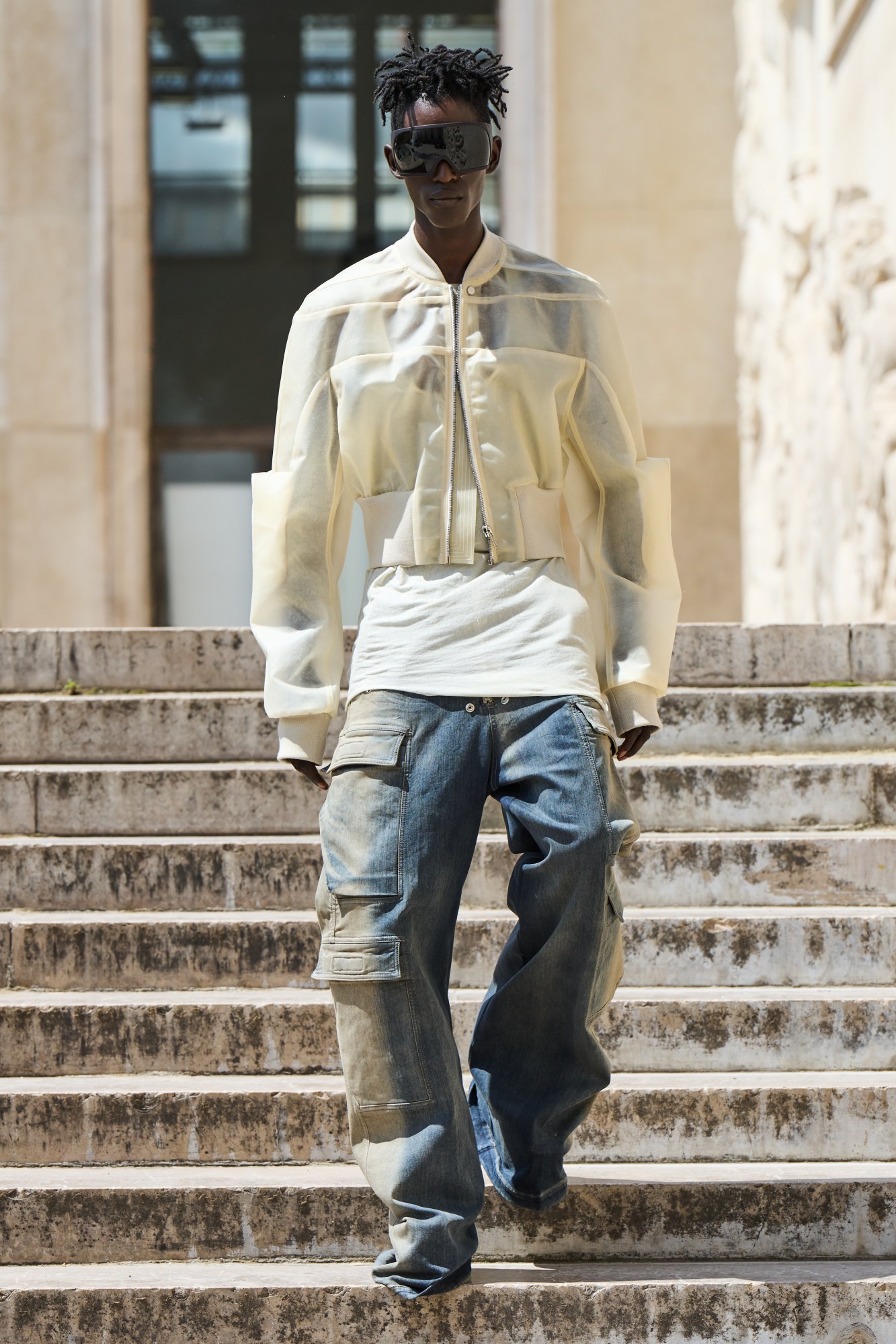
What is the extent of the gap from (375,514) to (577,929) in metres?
0.80

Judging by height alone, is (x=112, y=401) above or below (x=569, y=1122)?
above

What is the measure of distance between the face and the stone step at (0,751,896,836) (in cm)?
211

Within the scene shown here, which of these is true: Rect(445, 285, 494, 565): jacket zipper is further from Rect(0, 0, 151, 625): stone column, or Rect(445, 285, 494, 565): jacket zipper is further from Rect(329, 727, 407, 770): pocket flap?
Rect(0, 0, 151, 625): stone column

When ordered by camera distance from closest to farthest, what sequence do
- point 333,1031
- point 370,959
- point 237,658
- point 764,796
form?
1. point 370,959
2. point 333,1031
3. point 764,796
4. point 237,658

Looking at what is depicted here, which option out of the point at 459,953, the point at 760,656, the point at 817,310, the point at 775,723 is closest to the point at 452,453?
the point at 459,953

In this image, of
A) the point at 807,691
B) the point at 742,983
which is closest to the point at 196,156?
the point at 807,691

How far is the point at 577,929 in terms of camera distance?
253cm

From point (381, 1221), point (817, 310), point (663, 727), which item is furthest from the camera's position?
point (817, 310)

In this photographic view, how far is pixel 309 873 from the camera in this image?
4121 mm

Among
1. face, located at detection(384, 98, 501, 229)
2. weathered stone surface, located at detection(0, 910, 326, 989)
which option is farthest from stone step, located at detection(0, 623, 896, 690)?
face, located at detection(384, 98, 501, 229)

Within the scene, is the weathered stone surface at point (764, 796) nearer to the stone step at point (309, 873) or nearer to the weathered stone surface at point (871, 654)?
the stone step at point (309, 873)

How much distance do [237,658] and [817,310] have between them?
5635 mm

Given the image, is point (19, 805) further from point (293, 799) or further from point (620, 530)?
point (620, 530)

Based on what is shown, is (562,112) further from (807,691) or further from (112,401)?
(807,691)
